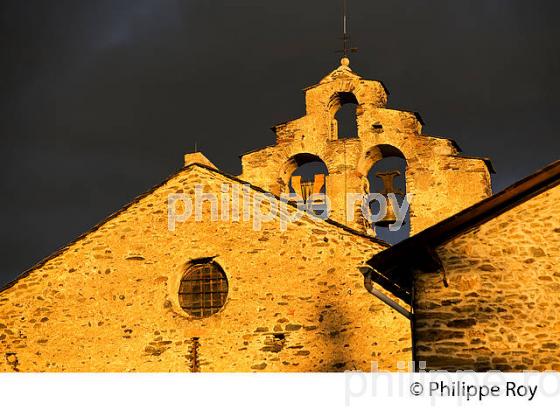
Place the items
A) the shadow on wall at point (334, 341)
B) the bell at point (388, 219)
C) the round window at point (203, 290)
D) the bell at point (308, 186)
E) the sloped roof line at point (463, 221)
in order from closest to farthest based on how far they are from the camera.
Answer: the sloped roof line at point (463, 221)
the shadow on wall at point (334, 341)
the round window at point (203, 290)
the bell at point (388, 219)
the bell at point (308, 186)

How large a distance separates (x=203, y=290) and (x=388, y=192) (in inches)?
182

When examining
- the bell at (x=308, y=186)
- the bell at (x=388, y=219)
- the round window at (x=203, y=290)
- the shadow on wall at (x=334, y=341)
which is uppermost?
the bell at (x=308, y=186)

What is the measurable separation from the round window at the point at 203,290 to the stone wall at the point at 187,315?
7.1 inches

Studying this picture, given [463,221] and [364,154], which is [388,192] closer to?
[364,154]

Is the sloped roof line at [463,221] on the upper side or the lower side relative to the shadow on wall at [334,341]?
upper

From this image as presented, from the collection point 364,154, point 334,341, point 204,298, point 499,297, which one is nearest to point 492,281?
point 499,297

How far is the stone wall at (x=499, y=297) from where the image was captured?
11.5 m

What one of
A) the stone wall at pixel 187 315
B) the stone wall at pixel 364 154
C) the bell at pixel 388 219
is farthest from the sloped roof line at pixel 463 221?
the stone wall at pixel 364 154

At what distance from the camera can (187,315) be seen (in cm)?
1659

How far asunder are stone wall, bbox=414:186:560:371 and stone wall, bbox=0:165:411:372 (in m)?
3.60

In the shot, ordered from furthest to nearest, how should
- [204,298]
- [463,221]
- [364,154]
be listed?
[364,154] → [204,298] → [463,221]

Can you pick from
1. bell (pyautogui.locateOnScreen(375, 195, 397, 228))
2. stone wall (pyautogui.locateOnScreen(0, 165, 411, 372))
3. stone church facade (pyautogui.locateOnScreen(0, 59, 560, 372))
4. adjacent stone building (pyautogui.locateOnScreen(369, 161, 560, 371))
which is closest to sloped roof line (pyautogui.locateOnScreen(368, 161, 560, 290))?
adjacent stone building (pyautogui.locateOnScreen(369, 161, 560, 371))

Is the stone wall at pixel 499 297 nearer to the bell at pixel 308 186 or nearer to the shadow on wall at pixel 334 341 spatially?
the shadow on wall at pixel 334 341

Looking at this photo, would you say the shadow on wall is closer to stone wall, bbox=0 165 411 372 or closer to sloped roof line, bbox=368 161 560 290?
stone wall, bbox=0 165 411 372
